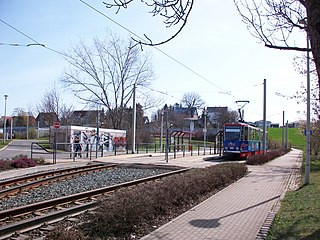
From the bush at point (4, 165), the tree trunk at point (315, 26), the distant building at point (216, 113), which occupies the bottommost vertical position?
the bush at point (4, 165)

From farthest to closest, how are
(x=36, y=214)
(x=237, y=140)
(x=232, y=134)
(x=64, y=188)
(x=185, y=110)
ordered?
(x=185, y=110), (x=232, y=134), (x=237, y=140), (x=64, y=188), (x=36, y=214)

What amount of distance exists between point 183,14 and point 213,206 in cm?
569

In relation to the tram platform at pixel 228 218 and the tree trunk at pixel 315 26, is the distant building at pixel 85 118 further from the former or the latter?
the tree trunk at pixel 315 26

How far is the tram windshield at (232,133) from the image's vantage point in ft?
115

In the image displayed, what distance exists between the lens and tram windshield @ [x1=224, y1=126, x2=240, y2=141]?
3497 centimetres

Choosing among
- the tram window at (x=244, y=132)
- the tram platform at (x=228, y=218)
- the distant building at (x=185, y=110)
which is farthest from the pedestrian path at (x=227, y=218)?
the distant building at (x=185, y=110)

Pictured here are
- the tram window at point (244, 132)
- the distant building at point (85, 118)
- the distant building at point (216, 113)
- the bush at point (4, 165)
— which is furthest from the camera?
the distant building at point (216, 113)

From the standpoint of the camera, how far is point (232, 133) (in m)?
35.2

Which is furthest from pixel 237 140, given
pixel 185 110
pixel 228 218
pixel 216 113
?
pixel 185 110

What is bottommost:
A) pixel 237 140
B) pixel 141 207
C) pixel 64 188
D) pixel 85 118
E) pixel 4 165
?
pixel 64 188

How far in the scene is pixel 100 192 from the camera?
40.0ft

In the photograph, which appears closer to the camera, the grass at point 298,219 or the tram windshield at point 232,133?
the grass at point 298,219

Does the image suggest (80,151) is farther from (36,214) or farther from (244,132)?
(36,214)

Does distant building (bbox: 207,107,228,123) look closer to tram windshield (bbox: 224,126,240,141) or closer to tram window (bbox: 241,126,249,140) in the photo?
tram window (bbox: 241,126,249,140)
